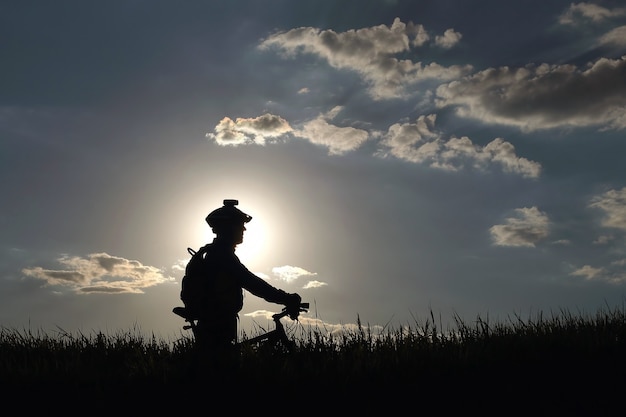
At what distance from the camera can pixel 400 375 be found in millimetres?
8547

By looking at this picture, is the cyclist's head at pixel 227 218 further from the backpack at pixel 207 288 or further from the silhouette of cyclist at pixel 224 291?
the backpack at pixel 207 288

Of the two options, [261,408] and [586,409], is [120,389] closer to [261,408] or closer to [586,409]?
[261,408]

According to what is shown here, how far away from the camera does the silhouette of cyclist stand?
28.8 feet

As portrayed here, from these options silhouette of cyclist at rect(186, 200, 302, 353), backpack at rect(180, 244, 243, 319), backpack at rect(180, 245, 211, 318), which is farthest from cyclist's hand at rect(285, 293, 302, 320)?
backpack at rect(180, 245, 211, 318)

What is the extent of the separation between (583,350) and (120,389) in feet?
21.6

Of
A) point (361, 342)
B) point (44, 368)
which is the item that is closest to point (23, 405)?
point (44, 368)

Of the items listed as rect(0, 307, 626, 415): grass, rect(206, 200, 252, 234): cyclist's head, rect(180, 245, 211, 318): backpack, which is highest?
rect(206, 200, 252, 234): cyclist's head

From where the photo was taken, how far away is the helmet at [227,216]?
9.05 metres

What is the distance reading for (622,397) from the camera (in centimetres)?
807

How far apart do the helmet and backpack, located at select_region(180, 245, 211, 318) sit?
530 mm

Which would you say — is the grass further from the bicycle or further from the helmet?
the helmet

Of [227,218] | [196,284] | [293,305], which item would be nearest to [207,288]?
[196,284]

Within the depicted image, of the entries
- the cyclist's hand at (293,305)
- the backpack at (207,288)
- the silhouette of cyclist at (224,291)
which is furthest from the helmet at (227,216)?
the cyclist's hand at (293,305)

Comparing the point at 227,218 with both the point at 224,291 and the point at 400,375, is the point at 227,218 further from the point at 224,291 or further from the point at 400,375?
the point at 400,375
